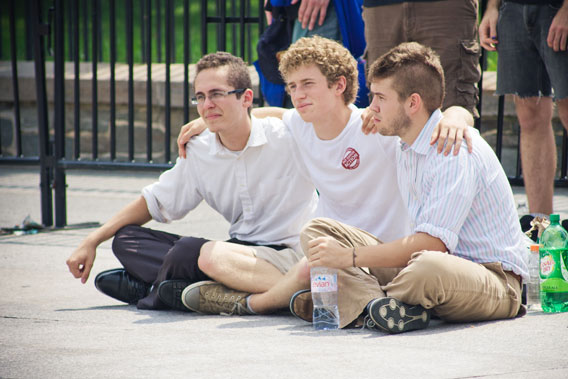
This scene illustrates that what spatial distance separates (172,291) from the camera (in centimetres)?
396

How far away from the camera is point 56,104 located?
645 centimetres

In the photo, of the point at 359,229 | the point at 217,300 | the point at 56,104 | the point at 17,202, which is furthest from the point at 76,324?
the point at 17,202

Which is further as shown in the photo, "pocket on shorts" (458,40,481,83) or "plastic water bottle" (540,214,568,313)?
"pocket on shorts" (458,40,481,83)

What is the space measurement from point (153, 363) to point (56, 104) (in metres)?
3.83

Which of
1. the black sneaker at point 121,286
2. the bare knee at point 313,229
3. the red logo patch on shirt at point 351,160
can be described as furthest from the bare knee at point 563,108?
the black sneaker at point 121,286

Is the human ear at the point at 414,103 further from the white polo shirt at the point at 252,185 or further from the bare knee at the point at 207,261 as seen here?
the bare knee at the point at 207,261

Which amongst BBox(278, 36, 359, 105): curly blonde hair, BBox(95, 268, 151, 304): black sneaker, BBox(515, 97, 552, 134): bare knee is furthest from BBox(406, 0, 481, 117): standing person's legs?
BBox(95, 268, 151, 304): black sneaker

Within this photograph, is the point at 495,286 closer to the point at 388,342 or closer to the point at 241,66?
the point at 388,342

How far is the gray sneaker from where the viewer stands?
3928 mm

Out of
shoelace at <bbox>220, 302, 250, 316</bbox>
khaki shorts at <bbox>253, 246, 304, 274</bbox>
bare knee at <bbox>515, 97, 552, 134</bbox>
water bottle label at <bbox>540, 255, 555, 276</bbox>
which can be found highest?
bare knee at <bbox>515, 97, 552, 134</bbox>

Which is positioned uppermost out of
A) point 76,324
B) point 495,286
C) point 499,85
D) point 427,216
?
point 499,85

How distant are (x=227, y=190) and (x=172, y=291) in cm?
60

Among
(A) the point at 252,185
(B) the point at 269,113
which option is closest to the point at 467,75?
(B) the point at 269,113

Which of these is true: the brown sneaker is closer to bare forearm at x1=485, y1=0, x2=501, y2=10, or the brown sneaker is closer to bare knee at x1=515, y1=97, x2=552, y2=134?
bare knee at x1=515, y1=97, x2=552, y2=134
